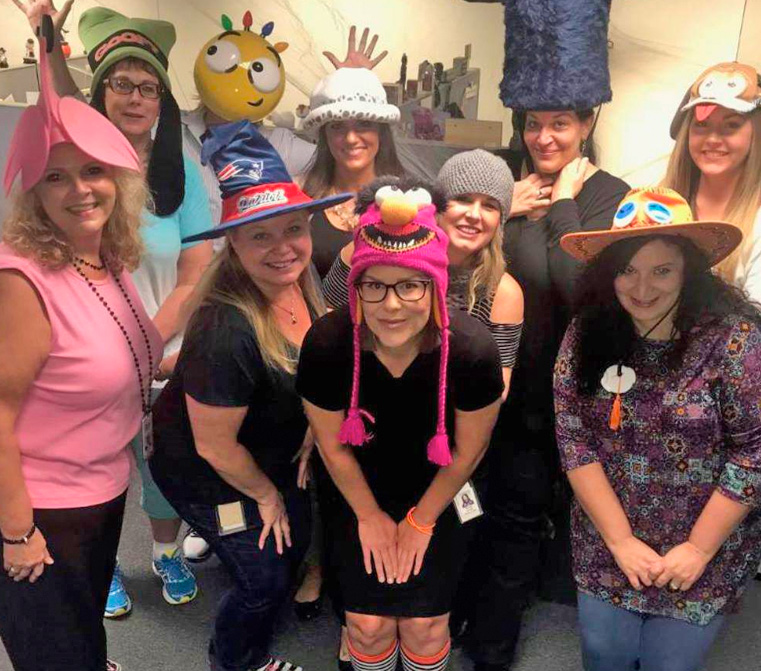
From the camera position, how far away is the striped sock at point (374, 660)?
1.56 meters

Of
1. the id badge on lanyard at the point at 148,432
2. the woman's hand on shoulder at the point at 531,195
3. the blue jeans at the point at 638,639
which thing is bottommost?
the blue jeans at the point at 638,639

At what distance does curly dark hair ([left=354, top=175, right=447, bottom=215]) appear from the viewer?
1.30 metres

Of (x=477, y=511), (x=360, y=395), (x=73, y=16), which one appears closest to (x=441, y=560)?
(x=477, y=511)

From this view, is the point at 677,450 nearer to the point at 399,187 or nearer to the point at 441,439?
the point at 441,439

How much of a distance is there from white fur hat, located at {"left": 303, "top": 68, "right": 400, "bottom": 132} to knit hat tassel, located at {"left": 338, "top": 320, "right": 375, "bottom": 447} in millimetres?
878

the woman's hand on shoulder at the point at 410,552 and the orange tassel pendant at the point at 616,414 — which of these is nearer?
the orange tassel pendant at the point at 616,414

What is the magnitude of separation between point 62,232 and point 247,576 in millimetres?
891

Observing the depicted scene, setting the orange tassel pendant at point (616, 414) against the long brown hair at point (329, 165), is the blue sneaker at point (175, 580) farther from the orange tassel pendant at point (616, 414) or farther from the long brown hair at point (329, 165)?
the orange tassel pendant at point (616, 414)

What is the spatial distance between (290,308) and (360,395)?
0.29 meters

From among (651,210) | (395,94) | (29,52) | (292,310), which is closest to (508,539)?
(292,310)

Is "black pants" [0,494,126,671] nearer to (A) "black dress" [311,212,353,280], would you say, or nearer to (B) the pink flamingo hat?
(B) the pink flamingo hat

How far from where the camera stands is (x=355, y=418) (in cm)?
140

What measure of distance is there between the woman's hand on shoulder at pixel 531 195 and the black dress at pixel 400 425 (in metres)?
0.51

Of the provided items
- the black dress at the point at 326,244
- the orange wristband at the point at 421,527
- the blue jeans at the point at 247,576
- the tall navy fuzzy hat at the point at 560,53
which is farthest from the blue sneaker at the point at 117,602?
the tall navy fuzzy hat at the point at 560,53
